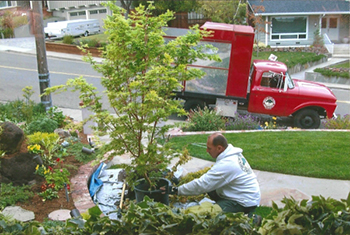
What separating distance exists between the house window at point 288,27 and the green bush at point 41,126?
894 inches

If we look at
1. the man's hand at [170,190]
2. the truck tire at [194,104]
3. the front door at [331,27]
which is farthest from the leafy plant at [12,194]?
the front door at [331,27]

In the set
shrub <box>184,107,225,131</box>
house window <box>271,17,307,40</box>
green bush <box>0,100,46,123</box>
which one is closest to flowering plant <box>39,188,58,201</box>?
green bush <box>0,100,46,123</box>

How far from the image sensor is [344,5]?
2764cm

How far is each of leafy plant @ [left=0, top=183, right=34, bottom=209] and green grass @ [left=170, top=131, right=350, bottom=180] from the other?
12.2 feet

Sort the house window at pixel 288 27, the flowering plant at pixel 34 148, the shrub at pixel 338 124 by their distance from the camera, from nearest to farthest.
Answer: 1. the flowering plant at pixel 34 148
2. the shrub at pixel 338 124
3. the house window at pixel 288 27

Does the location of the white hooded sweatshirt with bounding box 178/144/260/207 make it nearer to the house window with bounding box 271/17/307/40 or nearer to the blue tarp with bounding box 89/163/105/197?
the blue tarp with bounding box 89/163/105/197

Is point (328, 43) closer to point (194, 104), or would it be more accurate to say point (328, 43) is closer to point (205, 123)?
point (194, 104)

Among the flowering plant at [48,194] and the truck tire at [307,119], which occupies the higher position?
the flowering plant at [48,194]

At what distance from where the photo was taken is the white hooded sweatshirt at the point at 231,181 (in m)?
4.99

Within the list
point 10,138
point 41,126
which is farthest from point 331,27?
point 10,138

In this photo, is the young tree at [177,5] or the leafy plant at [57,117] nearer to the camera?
the leafy plant at [57,117]

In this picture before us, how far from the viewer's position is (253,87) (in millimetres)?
11789

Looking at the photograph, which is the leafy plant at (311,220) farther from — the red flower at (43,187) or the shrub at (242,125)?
the shrub at (242,125)

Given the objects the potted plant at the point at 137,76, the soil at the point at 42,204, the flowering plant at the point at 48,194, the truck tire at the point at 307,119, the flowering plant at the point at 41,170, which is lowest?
the truck tire at the point at 307,119
